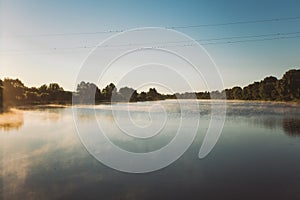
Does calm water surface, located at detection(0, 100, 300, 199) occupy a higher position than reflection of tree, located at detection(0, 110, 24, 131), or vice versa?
reflection of tree, located at detection(0, 110, 24, 131)

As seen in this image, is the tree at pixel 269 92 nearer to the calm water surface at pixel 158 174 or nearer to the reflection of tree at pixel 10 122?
the calm water surface at pixel 158 174

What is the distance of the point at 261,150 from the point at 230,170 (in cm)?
297

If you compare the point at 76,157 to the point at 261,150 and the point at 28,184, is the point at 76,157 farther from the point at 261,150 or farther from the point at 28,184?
the point at 261,150

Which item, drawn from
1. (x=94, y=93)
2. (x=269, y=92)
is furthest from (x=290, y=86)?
(x=94, y=93)

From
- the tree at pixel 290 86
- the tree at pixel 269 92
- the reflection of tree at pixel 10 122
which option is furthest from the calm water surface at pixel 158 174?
the tree at pixel 269 92

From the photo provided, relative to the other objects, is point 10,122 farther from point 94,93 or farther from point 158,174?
point 94,93

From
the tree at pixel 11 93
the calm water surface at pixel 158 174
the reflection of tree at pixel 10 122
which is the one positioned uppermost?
the tree at pixel 11 93

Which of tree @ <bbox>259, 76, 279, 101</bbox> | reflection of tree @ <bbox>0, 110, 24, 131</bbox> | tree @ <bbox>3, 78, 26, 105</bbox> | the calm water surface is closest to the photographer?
the calm water surface

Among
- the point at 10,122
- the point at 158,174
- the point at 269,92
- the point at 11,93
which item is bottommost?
the point at 158,174

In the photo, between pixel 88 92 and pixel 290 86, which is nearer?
pixel 290 86

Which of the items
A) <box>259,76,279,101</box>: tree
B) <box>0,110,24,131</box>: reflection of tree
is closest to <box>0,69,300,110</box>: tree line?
<box>259,76,279,101</box>: tree

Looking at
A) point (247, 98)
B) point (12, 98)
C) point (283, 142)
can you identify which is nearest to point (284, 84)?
point (247, 98)

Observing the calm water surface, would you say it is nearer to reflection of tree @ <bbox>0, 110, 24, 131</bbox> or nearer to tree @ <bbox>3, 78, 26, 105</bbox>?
reflection of tree @ <bbox>0, 110, 24, 131</bbox>

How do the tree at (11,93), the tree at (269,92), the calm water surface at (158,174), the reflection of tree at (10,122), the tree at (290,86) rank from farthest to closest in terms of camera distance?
1. the tree at (269,92)
2. the tree at (290,86)
3. the tree at (11,93)
4. the reflection of tree at (10,122)
5. the calm water surface at (158,174)
